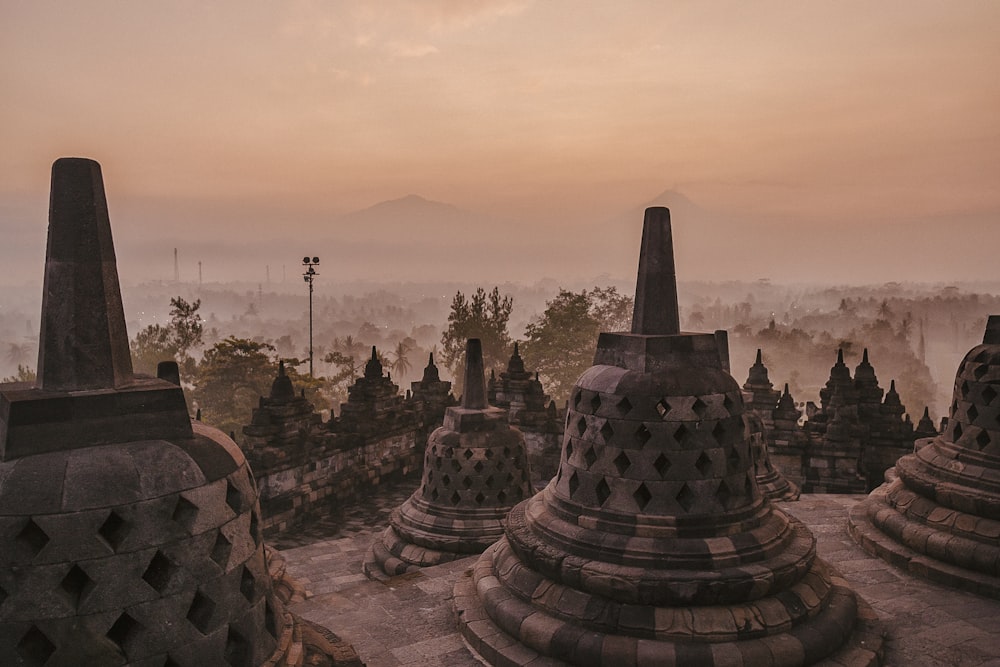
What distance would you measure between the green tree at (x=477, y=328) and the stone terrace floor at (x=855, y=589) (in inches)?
1705

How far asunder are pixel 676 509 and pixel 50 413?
4.44 metres

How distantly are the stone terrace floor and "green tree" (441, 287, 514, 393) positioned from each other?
1705 inches

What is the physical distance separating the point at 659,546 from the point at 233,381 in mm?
35130

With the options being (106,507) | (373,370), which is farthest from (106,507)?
(373,370)

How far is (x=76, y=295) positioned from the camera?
3359 millimetres

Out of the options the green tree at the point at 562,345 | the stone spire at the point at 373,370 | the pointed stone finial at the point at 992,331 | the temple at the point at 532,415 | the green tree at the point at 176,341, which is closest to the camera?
the pointed stone finial at the point at 992,331

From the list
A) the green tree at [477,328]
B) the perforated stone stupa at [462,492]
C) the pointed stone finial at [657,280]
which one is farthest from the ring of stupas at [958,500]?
the green tree at [477,328]

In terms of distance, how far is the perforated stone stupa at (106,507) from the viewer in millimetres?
2746

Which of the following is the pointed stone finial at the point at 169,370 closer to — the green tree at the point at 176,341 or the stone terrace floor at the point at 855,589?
the stone terrace floor at the point at 855,589

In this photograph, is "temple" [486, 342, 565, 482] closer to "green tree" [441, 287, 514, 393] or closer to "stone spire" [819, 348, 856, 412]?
"stone spire" [819, 348, 856, 412]

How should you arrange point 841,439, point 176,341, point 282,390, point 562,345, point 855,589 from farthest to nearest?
point 562,345
point 176,341
point 841,439
point 282,390
point 855,589

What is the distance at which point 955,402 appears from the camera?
770 centimetres

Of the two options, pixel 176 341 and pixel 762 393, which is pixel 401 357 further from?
pixel 762 393

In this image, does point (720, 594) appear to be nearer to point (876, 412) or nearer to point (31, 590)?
point (31, 590)
